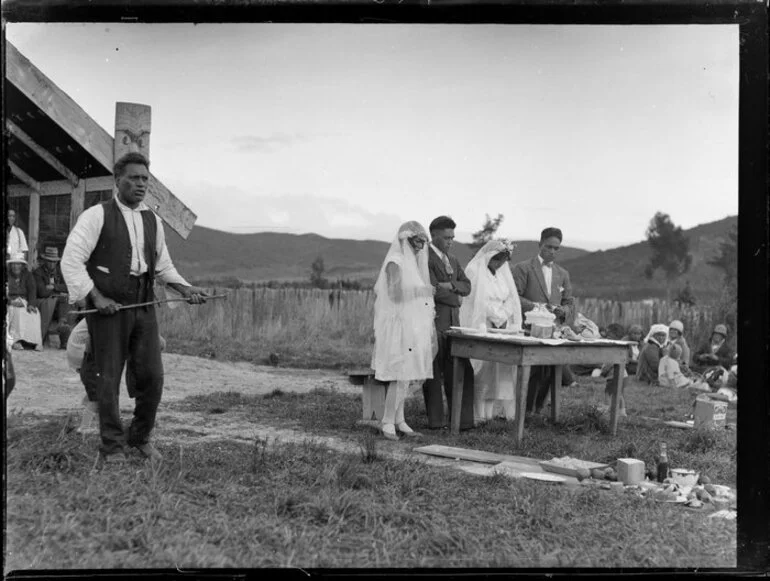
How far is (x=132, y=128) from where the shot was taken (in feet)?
25.1

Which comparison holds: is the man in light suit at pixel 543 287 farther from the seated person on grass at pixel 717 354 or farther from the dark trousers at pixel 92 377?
the dark trousers at pixel 92 377

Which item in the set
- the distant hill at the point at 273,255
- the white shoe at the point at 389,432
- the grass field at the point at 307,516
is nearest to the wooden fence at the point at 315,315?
the distant hill at the point at 273,255

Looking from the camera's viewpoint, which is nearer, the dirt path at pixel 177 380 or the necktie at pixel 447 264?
the dirt path at pixel 177 380

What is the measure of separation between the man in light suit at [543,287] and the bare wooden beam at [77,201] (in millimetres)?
4779

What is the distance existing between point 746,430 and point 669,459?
2540 mm

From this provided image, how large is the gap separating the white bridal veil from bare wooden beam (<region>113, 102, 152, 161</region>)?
2.45 metres

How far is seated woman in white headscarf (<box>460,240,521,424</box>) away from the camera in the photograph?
28.9 feet

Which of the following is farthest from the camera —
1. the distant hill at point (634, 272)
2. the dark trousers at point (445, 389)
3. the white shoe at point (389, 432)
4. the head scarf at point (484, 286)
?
the distant hill at point (634, 272)

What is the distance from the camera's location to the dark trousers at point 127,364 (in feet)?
19.4

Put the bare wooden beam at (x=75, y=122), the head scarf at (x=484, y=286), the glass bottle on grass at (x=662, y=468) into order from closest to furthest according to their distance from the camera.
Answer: the glass bottle on grass at (x=662, y=468)
the bare wooden beam at (x=75, y=122)
the head scarf at (x=484, y=286)

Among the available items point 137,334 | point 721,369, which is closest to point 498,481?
point 137,334

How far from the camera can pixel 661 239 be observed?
16.4m

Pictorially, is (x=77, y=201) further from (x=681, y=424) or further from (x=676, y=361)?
(x=676, y=361)

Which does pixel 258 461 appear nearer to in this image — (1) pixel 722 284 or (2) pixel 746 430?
(2) pixel 746 430
